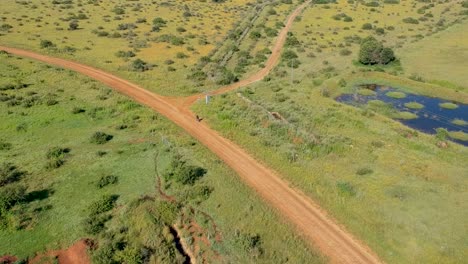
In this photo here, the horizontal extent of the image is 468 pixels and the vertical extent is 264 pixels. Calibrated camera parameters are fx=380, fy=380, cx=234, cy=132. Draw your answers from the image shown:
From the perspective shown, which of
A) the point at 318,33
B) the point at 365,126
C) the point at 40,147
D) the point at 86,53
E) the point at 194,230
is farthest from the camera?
the point at 318,33

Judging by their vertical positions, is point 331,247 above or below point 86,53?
above

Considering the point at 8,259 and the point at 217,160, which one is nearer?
the point at 8,259

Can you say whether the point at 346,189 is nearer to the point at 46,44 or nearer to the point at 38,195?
the point at 38,195

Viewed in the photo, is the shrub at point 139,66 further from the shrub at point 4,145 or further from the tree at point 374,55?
the tree at point 374,55

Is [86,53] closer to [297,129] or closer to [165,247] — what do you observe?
[297,129]

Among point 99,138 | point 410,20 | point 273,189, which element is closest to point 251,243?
point 273,189

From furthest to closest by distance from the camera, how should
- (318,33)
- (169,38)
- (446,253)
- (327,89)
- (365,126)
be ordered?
(318,33) < (169,38) < (327,89) < (365,126) < (446,253)

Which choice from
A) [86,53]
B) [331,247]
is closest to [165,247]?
[331,247]
